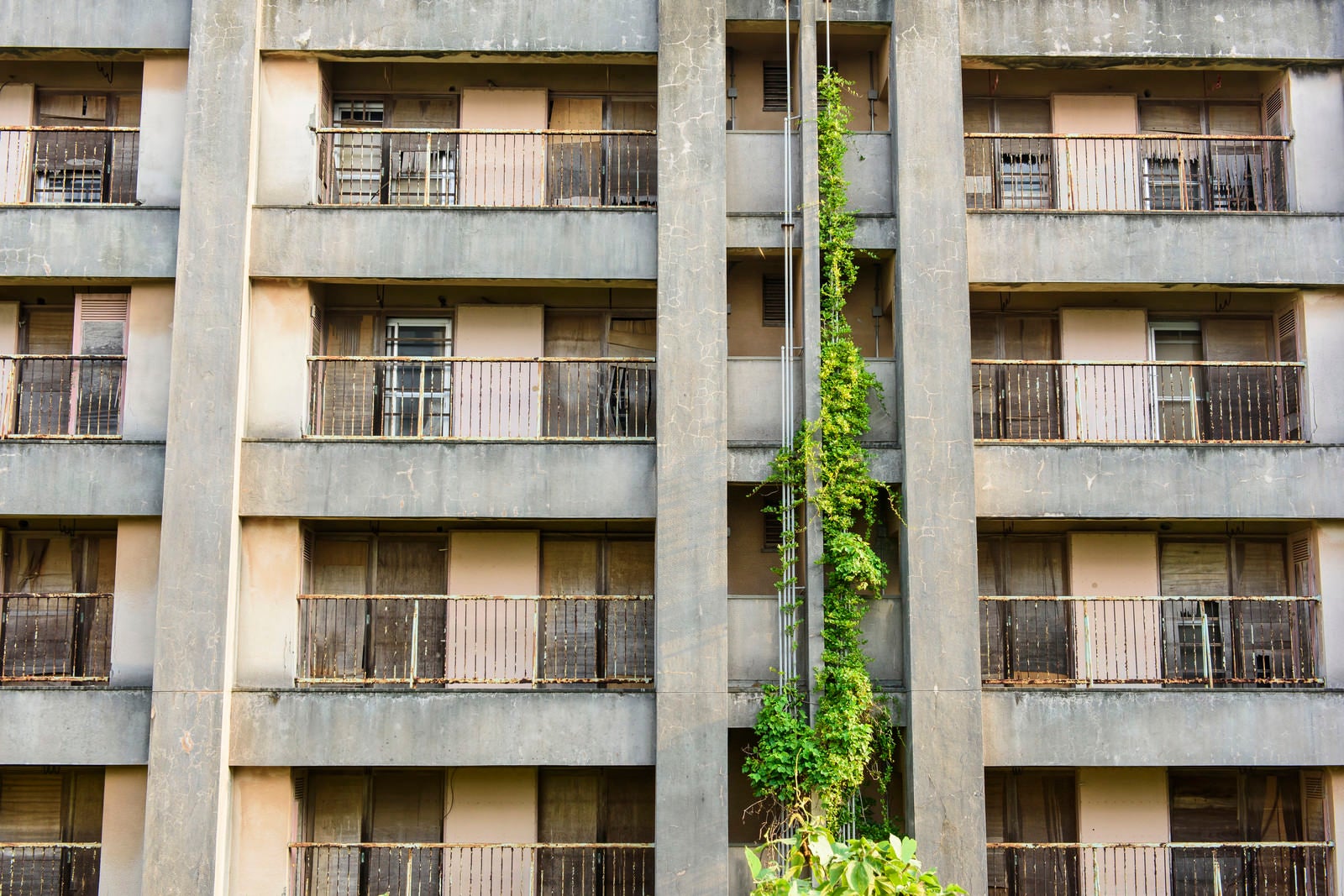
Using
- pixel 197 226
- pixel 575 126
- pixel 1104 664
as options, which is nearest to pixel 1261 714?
pixel 1104 664

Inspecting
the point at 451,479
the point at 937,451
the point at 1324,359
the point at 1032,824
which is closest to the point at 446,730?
the point at 451,479

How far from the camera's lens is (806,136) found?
15.9 metres

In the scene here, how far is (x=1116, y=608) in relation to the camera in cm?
1662

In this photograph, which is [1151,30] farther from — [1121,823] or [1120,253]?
[1121,823]

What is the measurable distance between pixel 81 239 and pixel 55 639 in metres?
5.49

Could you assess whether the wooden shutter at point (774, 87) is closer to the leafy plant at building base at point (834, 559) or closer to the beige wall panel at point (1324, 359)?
the leafy plant at building base at point (834, 559)

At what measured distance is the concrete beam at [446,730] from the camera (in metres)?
15.0

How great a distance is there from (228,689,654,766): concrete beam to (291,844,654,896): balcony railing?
1354 mm

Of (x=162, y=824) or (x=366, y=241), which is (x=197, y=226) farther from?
(x=162, y=824)

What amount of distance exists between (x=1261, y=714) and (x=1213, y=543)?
2681 millimetres

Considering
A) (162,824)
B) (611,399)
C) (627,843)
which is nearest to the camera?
(162,824)

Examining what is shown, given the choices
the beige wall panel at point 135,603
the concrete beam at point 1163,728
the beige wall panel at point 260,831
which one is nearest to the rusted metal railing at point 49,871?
the beige wall panel at point 260,831

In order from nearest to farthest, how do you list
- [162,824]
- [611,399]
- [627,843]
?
[162,824], [627,843], [611,399]

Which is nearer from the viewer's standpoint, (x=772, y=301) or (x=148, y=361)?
(x=148, y=361)
